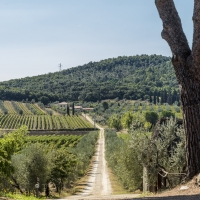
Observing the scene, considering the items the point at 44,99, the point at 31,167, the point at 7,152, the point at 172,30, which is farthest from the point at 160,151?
the point at 44,99

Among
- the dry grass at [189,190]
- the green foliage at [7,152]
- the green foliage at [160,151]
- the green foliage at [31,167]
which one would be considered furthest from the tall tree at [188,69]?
the green foliage at [31,167]

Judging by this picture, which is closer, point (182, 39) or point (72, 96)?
point (182, 39)

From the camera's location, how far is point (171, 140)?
1348 centimetres

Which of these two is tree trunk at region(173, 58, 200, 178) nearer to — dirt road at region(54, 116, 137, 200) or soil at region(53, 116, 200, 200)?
soil at region(53, 116, 200, 200)

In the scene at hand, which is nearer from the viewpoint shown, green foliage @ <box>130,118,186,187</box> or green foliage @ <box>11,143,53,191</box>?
green foliage @ <box>130,118,186,187</box>

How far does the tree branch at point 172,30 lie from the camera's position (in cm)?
918

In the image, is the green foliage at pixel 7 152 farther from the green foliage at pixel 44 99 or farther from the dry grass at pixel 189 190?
the green foliage at pixel 44 99

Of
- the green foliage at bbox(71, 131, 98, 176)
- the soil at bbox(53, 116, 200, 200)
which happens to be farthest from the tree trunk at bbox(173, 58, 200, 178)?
the green foliage at bbox(71, 131, 98, 176)

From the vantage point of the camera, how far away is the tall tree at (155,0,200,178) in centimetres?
877

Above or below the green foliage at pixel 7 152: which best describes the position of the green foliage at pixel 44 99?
above

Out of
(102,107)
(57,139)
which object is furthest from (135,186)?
Result: (102,107)

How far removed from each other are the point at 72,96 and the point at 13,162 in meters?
157

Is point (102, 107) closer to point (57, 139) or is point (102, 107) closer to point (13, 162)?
point (57, 139)

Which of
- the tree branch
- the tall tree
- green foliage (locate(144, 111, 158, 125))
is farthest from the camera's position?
green foliage (locate(144, 111, 158, 125))
